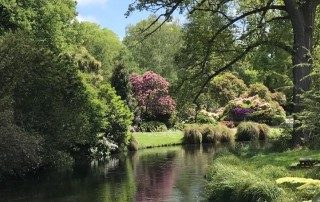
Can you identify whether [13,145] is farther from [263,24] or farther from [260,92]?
[260,92]

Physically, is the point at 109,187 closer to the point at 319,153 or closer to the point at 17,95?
the point at 17,95

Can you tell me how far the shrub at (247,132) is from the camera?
44875 mm

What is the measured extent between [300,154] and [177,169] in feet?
28.9

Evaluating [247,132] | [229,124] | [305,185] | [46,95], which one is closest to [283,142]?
[46,95]

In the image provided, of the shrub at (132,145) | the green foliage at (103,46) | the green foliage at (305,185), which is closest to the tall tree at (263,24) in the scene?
the green foliage at (305,185)

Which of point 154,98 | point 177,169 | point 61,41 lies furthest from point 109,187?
point 154,98

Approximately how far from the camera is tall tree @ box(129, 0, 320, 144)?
71.0 ft

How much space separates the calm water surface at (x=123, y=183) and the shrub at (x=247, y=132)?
46.7ft

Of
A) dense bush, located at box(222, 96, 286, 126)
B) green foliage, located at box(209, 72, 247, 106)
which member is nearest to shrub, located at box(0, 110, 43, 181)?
dense bush, located at box(222, 96, 286, 126)

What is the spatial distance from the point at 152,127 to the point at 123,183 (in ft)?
84.8

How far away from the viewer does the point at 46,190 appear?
21.2 m

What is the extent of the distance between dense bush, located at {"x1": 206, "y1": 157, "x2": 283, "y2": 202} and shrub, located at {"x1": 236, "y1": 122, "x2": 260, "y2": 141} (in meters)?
29.1

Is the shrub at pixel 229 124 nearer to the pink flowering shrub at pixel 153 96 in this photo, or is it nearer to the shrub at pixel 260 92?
the pink flowering shrub at pixel 153 96

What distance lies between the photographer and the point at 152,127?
48031 mm
